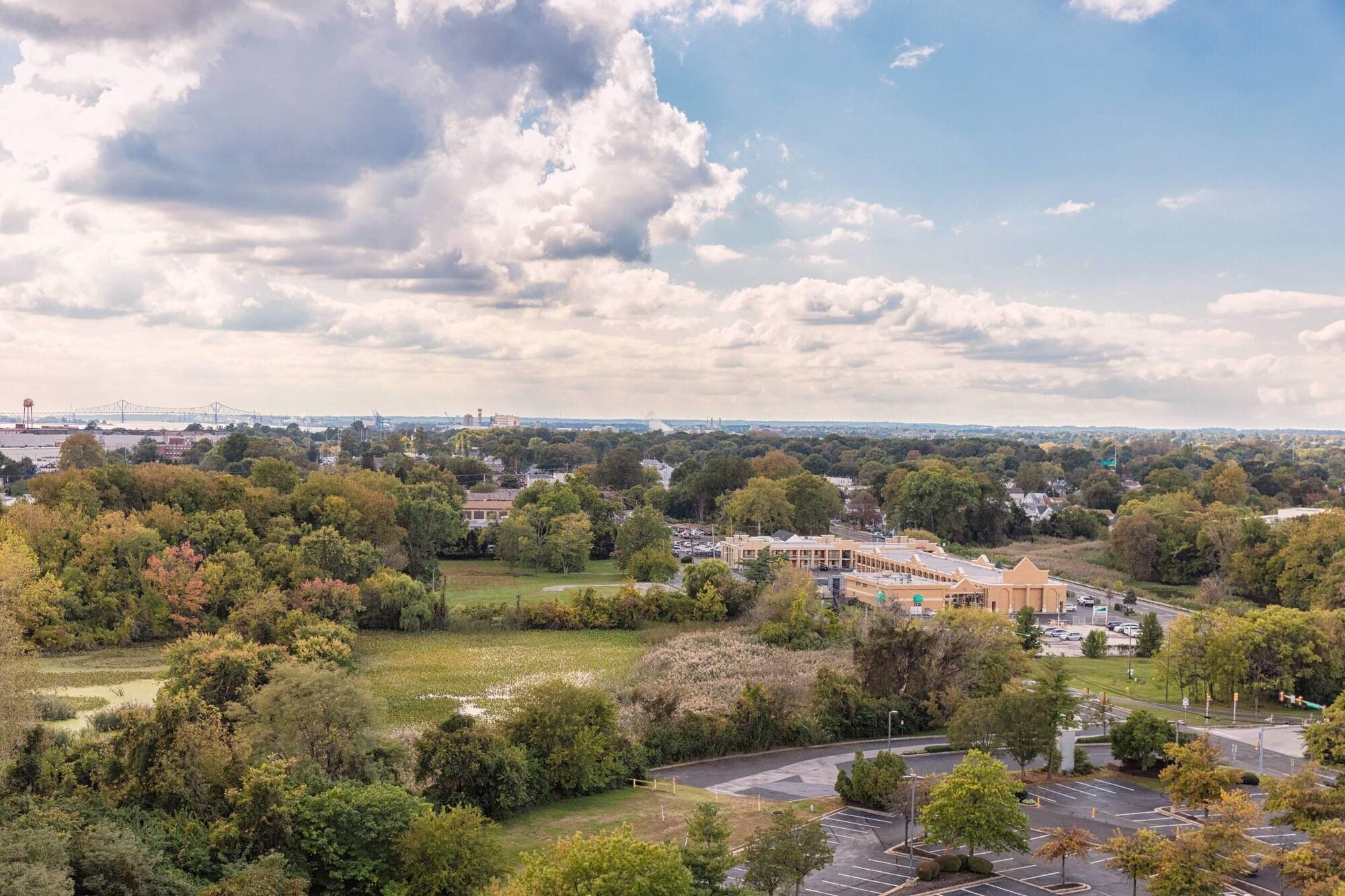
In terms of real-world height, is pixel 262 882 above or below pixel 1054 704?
below

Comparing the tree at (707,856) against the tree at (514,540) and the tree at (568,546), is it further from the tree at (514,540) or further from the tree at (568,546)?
the tree at (514,540)

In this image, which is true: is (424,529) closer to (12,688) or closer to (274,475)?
(274,475)

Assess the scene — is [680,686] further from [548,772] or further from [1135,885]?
[1135,885]

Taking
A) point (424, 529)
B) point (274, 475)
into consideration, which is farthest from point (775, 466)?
point (274, 475)

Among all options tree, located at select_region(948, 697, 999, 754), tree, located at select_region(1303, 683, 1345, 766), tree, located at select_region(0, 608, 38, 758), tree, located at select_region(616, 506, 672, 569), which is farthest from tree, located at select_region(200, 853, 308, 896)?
tree, located at select_region(616, 506, 672, 569)

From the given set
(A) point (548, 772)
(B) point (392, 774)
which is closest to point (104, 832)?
(B) point (392, 774)
